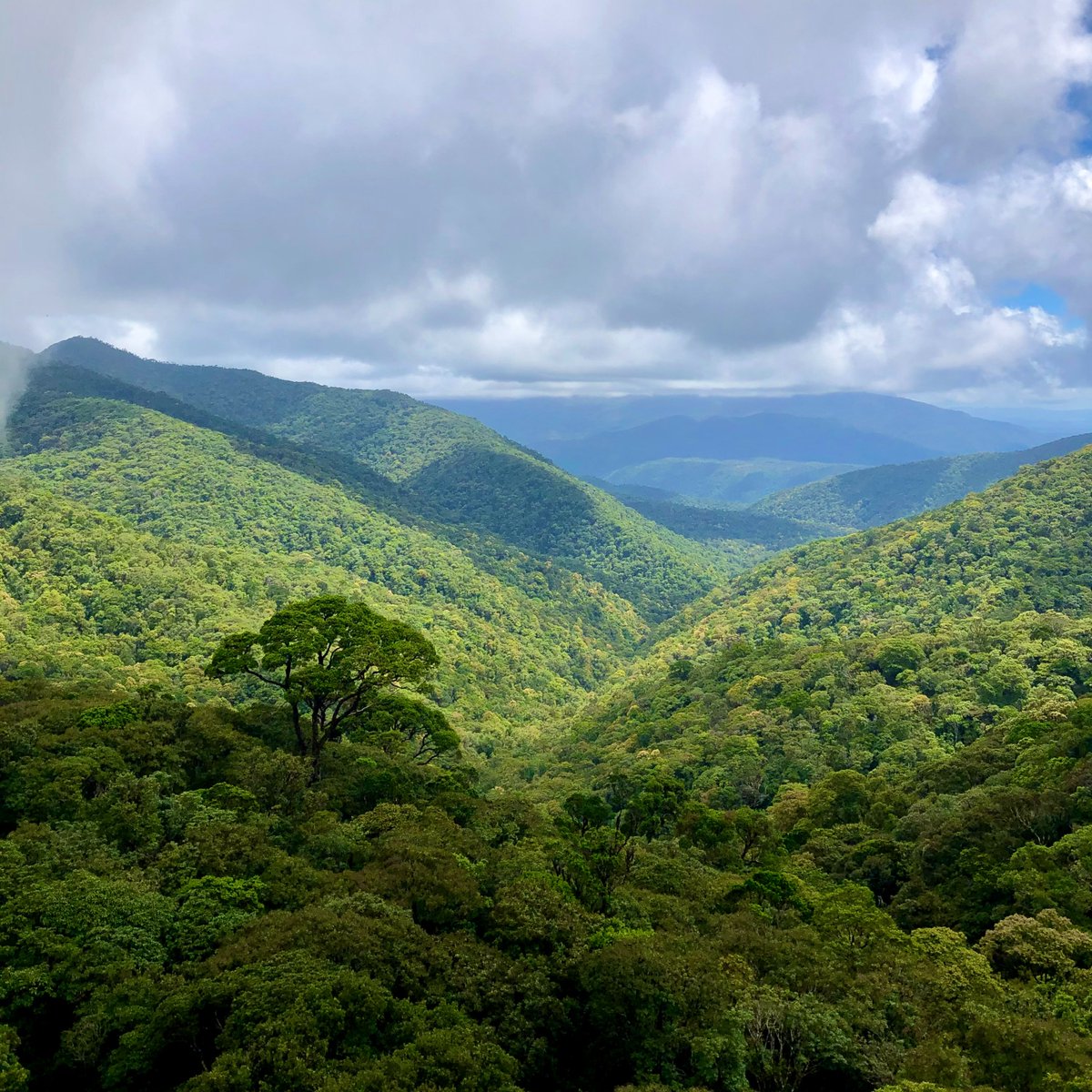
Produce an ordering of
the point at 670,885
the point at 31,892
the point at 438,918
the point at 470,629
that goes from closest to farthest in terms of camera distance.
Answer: the point at 31,892
the point at 438,918
the point at 670,885
the point at 470,629

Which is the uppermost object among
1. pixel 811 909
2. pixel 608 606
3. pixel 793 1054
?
pixel 793 1054

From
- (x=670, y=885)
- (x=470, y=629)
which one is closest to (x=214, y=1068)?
(x=670, y=885)

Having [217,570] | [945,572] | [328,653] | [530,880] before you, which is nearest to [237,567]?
[217,570]

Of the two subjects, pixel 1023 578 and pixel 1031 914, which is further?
pixel 1023 578

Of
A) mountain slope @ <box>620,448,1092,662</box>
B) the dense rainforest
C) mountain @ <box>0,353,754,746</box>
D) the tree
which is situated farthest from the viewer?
mountain slope @ <box>620,448,1092,662</box>

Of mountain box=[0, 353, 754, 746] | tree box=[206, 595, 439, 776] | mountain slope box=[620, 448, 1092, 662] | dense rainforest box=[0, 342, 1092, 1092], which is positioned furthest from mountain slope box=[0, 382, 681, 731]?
tree box=[206, 595, 439, 776]

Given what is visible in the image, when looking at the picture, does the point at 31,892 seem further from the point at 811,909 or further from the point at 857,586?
the point at 857,586

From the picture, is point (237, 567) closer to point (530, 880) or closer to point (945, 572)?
point (530, 880)

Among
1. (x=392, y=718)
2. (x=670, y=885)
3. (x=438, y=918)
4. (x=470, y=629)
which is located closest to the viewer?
(x=438, y=918)

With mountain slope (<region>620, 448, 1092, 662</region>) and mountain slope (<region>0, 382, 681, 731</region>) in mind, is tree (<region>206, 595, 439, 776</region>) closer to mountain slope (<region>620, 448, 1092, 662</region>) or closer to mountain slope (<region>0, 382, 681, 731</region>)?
mountain slope (<region>0, 382, 681, 731</region>)
